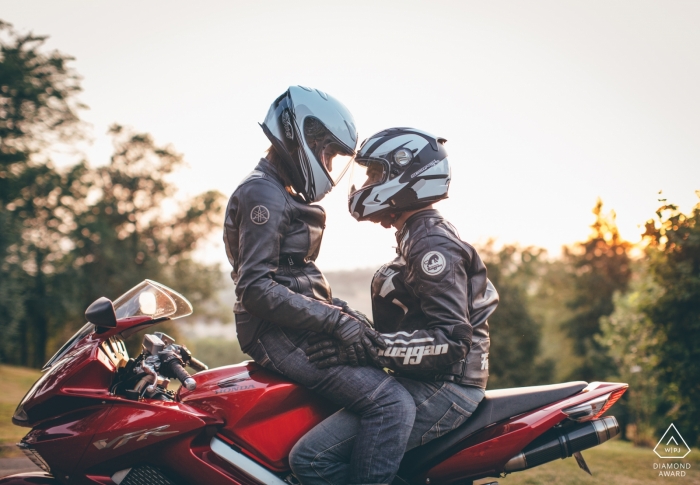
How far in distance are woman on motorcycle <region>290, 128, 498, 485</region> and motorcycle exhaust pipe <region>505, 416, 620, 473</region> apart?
0.35m

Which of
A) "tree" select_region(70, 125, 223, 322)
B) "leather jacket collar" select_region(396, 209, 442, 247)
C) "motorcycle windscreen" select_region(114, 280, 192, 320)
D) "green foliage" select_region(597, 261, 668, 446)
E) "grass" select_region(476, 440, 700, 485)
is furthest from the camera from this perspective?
"tree" select_region(70, 125, 223, 322)

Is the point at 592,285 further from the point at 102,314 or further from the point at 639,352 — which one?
the point at 102,314

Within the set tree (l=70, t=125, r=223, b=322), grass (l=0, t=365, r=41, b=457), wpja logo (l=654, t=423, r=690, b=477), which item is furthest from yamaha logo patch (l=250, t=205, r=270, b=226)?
tree (l=70, t=125, r=223, b=322)

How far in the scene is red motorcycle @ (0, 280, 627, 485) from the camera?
3.05 metres

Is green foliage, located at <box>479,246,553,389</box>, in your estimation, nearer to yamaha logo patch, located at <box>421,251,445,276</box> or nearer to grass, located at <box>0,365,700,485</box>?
grass, located at <box>0,365,700,485</box>

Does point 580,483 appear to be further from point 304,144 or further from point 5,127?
point 5,127

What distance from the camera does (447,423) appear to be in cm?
318

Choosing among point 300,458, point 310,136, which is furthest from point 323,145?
point 300,458

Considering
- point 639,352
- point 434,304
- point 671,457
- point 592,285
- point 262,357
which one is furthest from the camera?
point 592,285

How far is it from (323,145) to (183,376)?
154 cm

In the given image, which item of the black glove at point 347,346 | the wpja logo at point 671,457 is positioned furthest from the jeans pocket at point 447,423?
the wpja logo at point 671,457

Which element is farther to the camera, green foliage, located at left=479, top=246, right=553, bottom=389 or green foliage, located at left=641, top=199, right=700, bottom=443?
green foliage, located at left=479, top=246, right=553, bottom=389

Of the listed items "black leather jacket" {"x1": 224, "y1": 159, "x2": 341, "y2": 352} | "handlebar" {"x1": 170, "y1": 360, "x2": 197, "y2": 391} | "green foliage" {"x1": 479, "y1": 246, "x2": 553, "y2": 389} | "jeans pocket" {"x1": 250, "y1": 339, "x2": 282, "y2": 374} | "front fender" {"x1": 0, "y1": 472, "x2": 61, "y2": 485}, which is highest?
"black leather jacket" {"x1": 224, "y1": 159, "x2": 341, "y2": 352}

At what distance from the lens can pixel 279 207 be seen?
3189 mm
